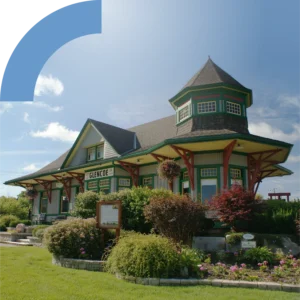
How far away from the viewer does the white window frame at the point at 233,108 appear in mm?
15834

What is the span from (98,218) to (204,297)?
5.06 meters

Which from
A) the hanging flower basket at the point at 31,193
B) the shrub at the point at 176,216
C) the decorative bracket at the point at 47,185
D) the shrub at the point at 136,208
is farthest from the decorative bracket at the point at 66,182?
the shrub at the point at 176,216

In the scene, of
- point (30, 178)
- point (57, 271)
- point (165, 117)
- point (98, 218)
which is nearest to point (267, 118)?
point (98, 218)

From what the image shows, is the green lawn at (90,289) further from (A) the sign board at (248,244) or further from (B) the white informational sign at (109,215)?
(A) the sign board at (248,244)

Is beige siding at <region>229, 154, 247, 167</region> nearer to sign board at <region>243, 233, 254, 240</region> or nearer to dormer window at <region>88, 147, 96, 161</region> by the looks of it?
sign board at <region>243, 233, 254, 240</region>

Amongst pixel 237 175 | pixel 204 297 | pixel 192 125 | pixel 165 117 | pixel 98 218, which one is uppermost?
pixel 165 117

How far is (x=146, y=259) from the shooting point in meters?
7.24

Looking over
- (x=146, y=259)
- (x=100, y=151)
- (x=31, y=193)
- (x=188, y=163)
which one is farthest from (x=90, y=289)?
(x=31, y=193)

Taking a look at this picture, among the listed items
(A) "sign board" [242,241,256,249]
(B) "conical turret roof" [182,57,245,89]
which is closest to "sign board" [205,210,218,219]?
(A) "sign board" [242,241,256,249]

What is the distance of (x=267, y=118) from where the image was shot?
27.1 ft

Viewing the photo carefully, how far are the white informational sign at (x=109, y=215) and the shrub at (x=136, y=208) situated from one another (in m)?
2.05

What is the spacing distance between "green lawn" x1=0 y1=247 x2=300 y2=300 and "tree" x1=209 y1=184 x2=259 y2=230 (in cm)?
398

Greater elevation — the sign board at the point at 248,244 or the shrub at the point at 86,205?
the shrub at the point at 86,205

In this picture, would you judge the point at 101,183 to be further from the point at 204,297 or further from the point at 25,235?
the point at 204,297
